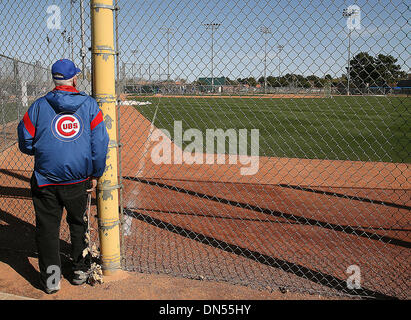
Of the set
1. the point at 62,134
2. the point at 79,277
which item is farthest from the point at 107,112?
the point at 79,277

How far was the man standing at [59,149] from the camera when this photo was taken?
9.78 feet

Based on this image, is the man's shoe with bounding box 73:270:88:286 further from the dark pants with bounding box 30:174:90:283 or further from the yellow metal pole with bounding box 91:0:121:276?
the yellow metal pole with bounding box 91:0:121:276

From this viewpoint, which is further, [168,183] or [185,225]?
[168,183]

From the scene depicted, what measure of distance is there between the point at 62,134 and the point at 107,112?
46cm

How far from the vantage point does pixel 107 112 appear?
3.25m

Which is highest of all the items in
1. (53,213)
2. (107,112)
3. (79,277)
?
(107,112)

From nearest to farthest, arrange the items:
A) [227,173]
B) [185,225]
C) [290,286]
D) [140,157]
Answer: [290,286] < [185,225] < [227,173] < [140,157]

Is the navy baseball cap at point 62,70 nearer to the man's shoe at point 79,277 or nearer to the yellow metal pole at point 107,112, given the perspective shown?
the yellow metal pole at point 107,112

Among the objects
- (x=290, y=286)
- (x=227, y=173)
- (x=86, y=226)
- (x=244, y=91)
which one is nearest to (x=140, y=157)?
(x=227, y=173)

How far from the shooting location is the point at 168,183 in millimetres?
7059

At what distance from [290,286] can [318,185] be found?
12.9 feet

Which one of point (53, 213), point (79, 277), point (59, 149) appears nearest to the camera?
point (59, 149)

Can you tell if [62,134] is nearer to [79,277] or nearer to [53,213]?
[53,213]
